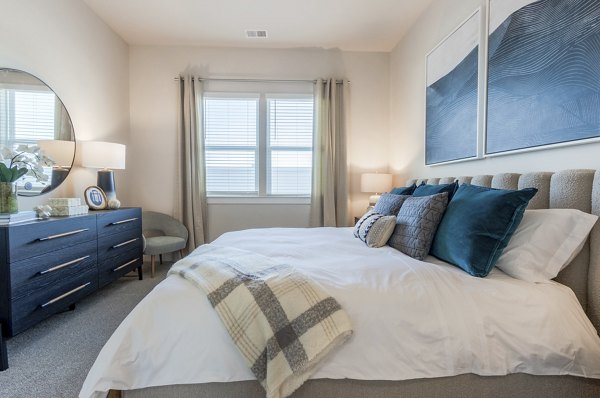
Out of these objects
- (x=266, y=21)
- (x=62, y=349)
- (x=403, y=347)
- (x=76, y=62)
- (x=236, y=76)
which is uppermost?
(x=266, y=21)

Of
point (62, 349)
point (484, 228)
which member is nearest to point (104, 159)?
point (62, 349)

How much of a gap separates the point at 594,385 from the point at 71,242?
294 cm

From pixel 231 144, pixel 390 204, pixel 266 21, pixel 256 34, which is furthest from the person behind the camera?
pixel 231 144

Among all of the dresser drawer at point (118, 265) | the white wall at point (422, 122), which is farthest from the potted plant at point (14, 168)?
the white wall at point (422, 122)

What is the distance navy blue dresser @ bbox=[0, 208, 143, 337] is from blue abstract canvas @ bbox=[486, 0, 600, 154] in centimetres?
302

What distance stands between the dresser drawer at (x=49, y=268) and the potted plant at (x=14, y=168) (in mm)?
400

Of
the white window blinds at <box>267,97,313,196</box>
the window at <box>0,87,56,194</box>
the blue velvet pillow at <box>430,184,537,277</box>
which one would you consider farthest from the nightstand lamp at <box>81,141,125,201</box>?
the blue velvet pillow at <box>430,184,537,277</box>

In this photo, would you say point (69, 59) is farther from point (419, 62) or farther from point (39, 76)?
point (419, 62)

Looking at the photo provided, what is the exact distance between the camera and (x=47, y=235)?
1.77 metres

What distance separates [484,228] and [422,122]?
1.97 metres

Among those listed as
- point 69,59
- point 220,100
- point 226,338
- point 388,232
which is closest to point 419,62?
point 388,232

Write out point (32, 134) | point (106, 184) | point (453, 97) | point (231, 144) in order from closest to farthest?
1. point (32, 134)
2. point (453, 97)
3. point (106, 184)
4. point (231, 144)

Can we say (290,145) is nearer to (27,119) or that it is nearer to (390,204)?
(390,204)

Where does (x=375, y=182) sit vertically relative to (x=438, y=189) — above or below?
above
